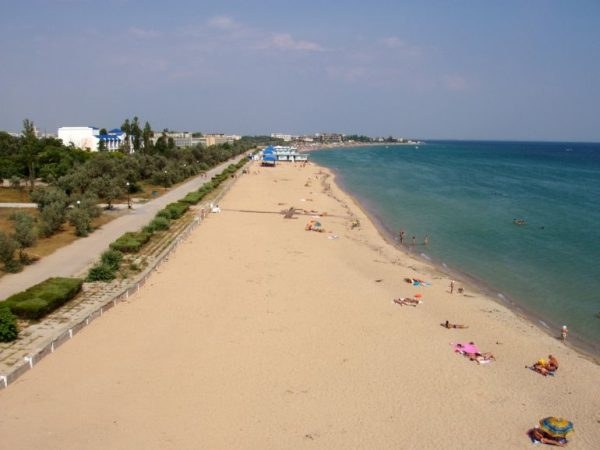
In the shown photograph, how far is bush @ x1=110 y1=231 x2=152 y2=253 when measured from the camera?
21531 mm

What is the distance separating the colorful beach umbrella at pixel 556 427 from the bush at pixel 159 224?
19.9 metres

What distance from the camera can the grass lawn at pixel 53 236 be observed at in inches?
853

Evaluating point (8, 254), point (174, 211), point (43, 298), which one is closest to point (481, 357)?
point (43, 298)

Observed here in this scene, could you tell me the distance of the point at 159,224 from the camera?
86.2 feet

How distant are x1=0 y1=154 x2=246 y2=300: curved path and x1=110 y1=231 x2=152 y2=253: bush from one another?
0.83m

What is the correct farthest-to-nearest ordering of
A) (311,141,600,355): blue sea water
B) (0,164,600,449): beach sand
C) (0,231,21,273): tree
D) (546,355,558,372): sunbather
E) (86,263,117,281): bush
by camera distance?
(311,141,600,355): blue sea water
(0,231,21,273): tree
(86,263,117,281): bush
(546,355,558,372): sunbather
(0,164,600,449): beach sand

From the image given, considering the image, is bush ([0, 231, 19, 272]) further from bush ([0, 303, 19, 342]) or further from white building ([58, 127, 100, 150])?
white building ([58, 127, 100, 150])

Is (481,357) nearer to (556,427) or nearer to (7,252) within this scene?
(556,427)

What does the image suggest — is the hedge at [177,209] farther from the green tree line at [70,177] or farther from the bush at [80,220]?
the bush at [80,220]

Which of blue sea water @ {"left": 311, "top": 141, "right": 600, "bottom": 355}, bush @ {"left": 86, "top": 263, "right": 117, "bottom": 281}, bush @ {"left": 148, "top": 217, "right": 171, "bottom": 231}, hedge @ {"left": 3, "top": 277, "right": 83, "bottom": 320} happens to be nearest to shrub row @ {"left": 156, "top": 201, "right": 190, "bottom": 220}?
bush @ {"left": 148, "top": 217, "right": 171, "bottom": 231}

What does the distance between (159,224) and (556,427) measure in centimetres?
2074

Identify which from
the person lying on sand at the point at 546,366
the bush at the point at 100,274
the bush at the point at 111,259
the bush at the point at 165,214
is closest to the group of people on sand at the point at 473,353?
the person lying on sand at the point at 546,366

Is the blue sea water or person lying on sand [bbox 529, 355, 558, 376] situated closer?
person lying on sand [bbox 529, 355, 558, 376]

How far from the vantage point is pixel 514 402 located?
38.5 feet
